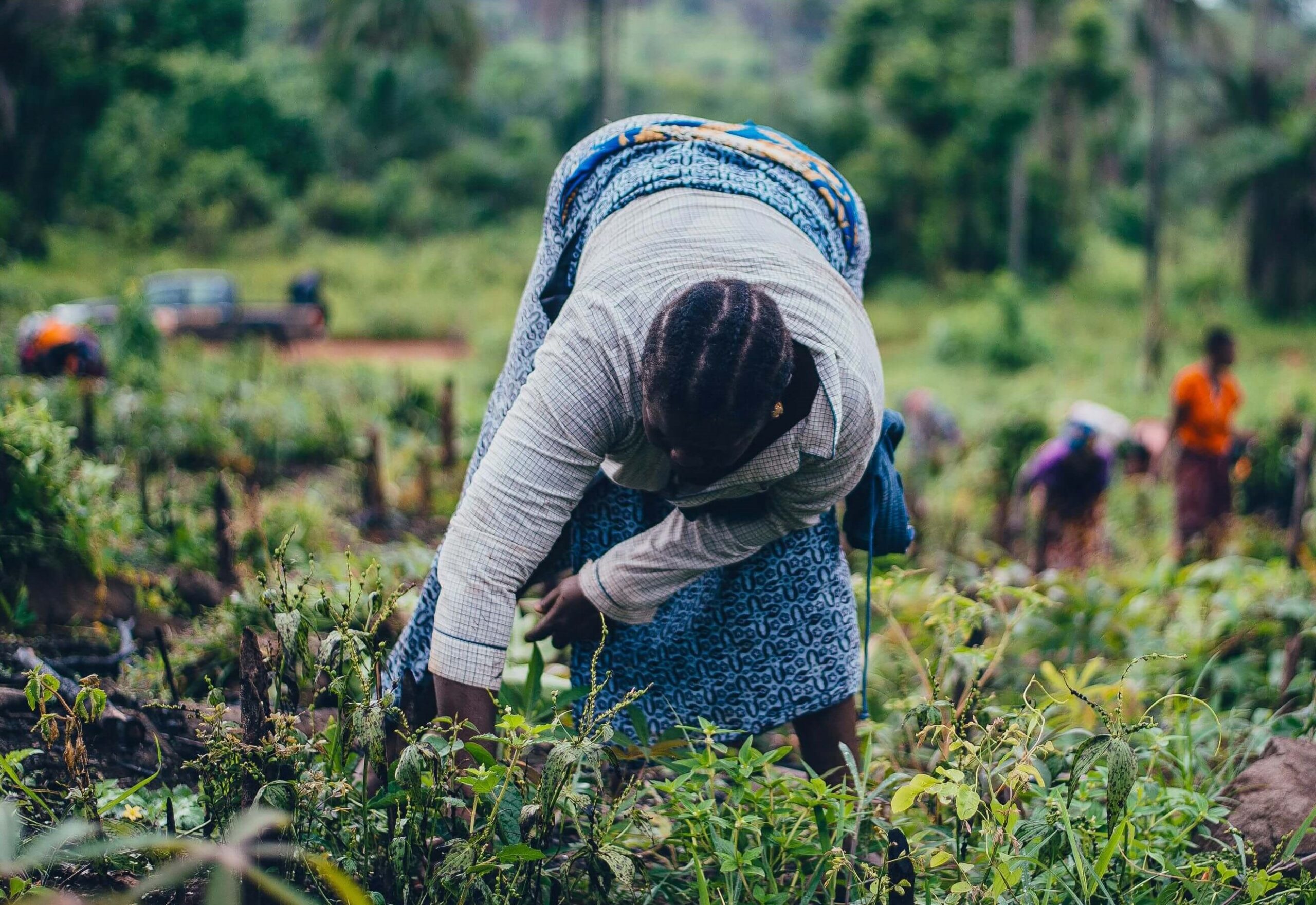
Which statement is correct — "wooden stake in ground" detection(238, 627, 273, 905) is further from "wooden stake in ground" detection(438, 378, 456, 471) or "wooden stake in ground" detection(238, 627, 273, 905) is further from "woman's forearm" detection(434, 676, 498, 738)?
"wooden stake in ground" detection(438, 378, 456, 471)

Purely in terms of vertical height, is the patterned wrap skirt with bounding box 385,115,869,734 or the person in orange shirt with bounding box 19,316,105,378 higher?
the patterned wrap skirt with bounding box 385,115,869,734

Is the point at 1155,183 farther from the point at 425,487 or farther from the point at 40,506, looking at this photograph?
the point at 40,506

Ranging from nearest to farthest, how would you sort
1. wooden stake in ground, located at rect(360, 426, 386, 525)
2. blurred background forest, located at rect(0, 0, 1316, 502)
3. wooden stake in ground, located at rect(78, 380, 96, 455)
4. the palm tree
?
1. wooden stake in ground, located at rect(78, 380, 96, 455)
2. wooden stake in ground, located at rect(360, 426, 386, 525)
3. blurred background forest, located at rect(0, 0, 1316, 502)
4. the palm tree

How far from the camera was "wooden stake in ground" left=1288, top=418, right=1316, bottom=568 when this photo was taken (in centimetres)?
398

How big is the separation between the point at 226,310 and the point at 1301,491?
13.0 metres

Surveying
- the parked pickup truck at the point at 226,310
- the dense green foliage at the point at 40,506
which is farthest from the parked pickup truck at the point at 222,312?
the dense green foliage at the point at 40,506

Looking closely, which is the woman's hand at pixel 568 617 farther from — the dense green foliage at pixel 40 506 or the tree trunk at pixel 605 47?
the tree trunk at pixel 605 47

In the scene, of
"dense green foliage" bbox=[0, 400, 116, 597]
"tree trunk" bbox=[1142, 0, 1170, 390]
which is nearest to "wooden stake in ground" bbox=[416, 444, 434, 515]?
"dense green foliage" bbox=[0, 400, 116, 597]

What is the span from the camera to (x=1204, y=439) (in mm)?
6016

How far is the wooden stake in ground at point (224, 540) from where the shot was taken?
3.25 metres

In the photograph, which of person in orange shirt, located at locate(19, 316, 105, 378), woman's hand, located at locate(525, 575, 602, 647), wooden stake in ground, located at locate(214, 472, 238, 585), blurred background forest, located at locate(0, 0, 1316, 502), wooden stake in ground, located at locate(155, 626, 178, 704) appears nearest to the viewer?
woman's hand, located at locate(525, 575, 602, 647)

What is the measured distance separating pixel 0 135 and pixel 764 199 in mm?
13891

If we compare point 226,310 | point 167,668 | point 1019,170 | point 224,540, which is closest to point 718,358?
point 167,668

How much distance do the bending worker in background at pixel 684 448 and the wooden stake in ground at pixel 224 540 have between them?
4.42ft
